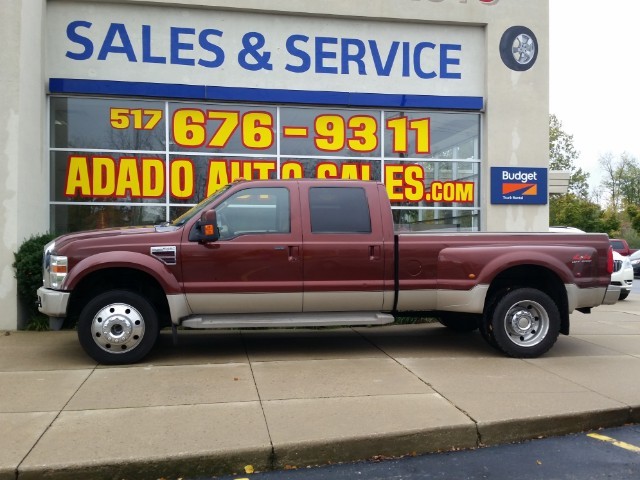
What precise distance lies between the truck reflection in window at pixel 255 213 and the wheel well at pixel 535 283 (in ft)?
8.57

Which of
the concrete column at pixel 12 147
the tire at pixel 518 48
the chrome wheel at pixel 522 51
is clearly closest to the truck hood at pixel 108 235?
the concrete column at pixel 12 147

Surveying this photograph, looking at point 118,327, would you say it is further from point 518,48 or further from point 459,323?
point 518,48

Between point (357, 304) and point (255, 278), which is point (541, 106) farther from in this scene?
point (255, 278)

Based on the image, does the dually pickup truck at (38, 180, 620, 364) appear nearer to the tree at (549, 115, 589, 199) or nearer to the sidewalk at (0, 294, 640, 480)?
the sidewalk at (0, 294, 640, 480)

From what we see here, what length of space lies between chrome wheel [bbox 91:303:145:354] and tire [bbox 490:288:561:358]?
13.2 ft

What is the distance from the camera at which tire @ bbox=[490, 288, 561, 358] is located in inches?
274

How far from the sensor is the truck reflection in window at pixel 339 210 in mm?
6887

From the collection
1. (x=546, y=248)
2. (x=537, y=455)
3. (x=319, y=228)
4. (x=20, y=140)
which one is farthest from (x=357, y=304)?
(x=20, y=140)

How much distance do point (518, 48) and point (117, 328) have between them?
9.05m

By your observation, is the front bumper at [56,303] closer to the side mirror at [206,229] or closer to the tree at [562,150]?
the side mirror at [206,229]

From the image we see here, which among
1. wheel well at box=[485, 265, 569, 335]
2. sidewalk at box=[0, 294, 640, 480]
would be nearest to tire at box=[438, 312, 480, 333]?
sidewalk at box=[0, 294, 640, 480]

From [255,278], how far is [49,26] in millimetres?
6753

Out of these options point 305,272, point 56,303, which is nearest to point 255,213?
point 305,272

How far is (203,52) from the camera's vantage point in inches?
423
